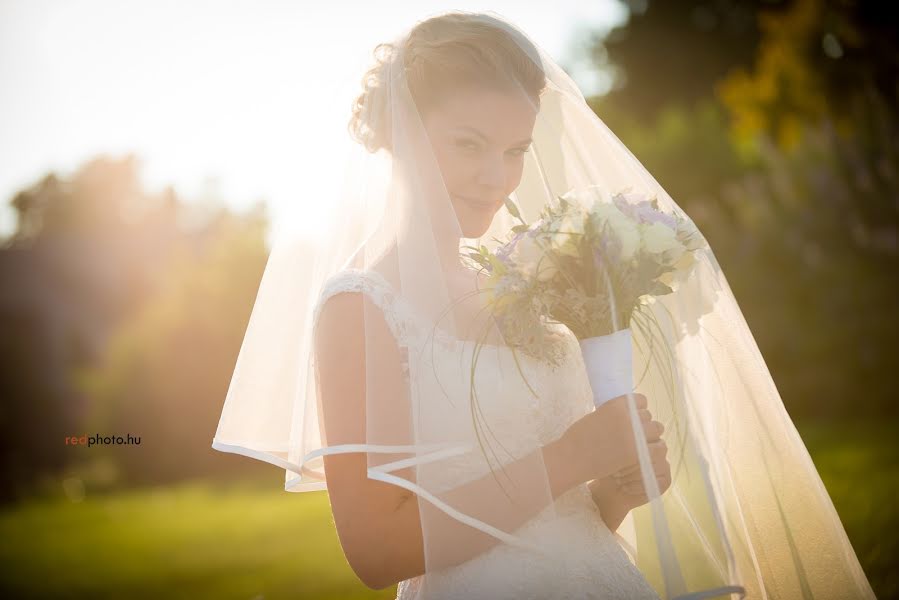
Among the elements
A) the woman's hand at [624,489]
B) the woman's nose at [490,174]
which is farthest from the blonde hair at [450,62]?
the woman's hand at [624,489]

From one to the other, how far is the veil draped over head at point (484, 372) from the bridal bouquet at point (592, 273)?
0.08m

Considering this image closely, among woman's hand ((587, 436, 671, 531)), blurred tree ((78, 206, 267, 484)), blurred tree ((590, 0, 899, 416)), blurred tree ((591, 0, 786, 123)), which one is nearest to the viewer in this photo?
woman's hand ((587, 436, 671, 531))

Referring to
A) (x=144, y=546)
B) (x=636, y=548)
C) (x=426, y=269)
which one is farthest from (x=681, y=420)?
(x=144, y=546)

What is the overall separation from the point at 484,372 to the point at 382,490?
0.45 meters

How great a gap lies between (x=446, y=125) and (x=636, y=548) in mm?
1600

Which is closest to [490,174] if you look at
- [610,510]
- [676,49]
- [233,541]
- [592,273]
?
[592,273]

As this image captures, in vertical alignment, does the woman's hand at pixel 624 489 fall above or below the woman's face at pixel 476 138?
below

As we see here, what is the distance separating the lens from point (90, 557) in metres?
9.20

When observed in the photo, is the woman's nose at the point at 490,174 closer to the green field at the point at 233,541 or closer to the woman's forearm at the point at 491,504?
the woman's forearm at the point at 491,504

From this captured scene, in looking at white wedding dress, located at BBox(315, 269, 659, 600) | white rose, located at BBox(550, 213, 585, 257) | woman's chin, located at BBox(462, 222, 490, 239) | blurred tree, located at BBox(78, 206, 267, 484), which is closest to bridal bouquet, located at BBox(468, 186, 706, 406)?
white rose, located at BBox(550, 213, 585, 257)

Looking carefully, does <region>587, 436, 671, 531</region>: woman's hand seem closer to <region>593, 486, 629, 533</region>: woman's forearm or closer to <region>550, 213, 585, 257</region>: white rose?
<region>593, 486, 629, 533</region>: woman's forearm

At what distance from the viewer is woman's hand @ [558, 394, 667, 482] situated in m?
2.10

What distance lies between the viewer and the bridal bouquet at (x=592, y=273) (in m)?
2.13

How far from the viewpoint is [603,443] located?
2.10 metres
